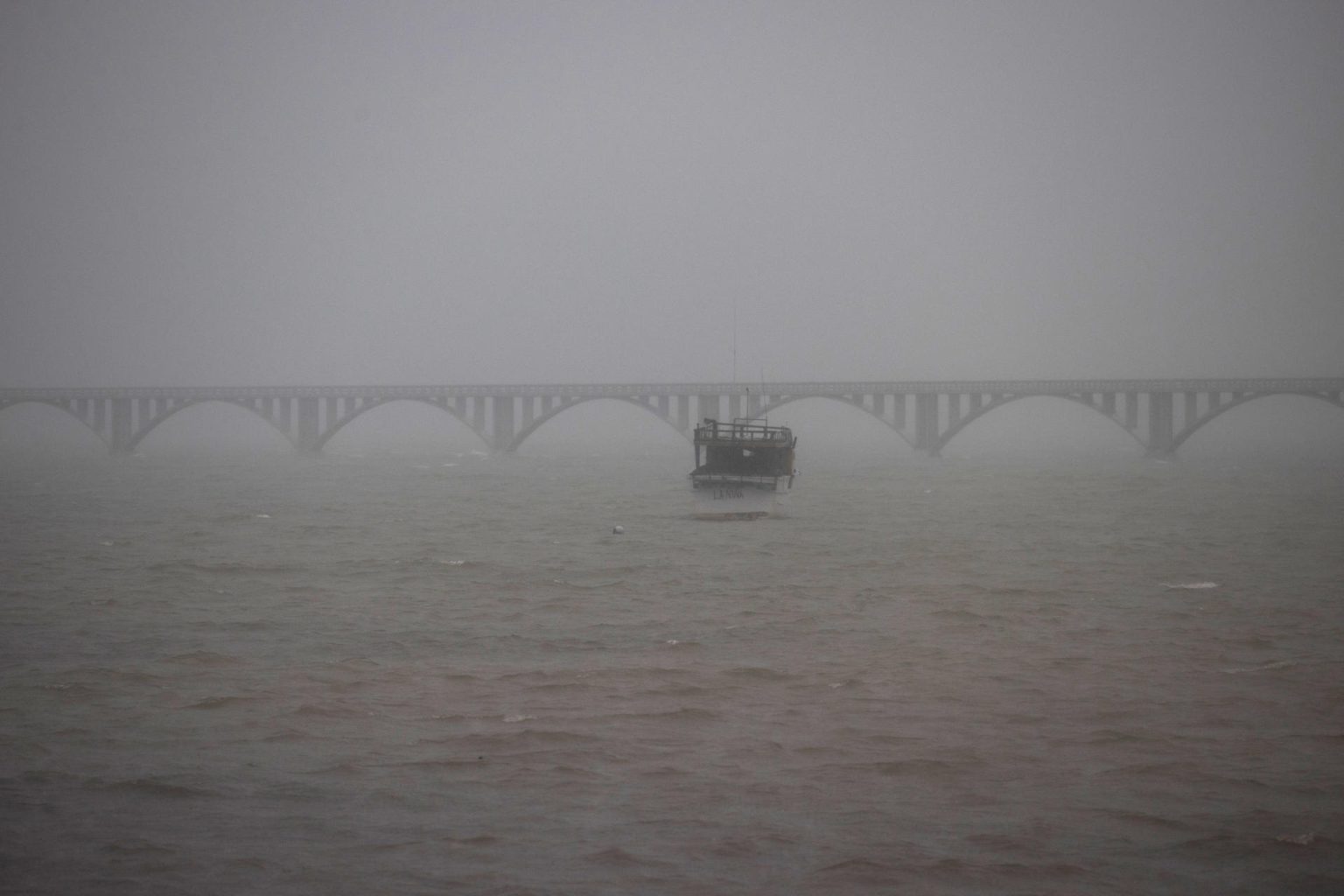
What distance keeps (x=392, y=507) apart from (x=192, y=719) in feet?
161

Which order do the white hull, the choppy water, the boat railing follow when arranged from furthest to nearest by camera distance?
the boat railing
the white hull
the choppy water

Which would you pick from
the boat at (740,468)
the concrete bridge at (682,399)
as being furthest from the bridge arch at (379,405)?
the boat at (740,468)

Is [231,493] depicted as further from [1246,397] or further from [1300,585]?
[1246,397]

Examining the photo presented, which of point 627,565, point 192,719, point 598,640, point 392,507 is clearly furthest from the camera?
point 392,507

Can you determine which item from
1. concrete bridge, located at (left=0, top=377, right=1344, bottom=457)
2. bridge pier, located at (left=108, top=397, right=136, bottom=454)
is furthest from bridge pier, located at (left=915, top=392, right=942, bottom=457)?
bridge pier, located at (left=108, top=397, right=136, bottom=454)

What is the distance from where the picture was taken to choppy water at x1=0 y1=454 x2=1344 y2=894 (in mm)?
10680

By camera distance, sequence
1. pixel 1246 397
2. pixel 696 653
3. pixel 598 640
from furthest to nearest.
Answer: pixel 1246 397
pixel 598 640
pixel 696 653

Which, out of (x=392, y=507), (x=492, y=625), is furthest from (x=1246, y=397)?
(x=492, y=625)

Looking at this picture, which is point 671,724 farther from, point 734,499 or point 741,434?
point 741,434

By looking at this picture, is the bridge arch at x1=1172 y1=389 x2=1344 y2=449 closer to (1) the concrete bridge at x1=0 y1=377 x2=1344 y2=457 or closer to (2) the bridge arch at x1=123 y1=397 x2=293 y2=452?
(1) the concrete bridge at x1=0 y1=377 x2=1344 y2=457

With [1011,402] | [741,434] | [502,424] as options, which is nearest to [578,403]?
[502,424]

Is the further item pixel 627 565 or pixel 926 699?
pixel 627 565

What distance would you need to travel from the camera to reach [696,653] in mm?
20375

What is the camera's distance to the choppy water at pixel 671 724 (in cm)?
1068
